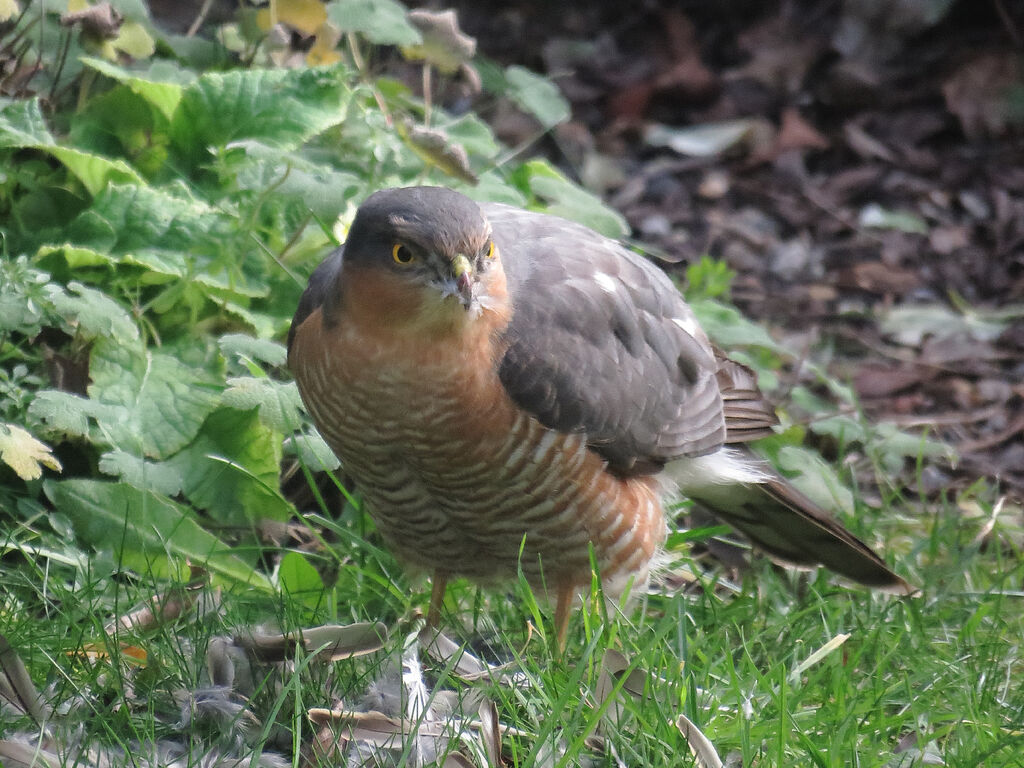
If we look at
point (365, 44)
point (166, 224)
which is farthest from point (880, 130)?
point (166, 224)

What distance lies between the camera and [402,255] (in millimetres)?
3084

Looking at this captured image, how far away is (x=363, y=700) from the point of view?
10.1ft

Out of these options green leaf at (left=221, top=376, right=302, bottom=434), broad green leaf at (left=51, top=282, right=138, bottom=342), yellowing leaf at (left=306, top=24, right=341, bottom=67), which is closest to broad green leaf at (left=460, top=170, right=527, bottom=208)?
yellowing leaf at (left=306, top=24, right=341, bottom=67)

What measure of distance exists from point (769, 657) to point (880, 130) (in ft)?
14.7

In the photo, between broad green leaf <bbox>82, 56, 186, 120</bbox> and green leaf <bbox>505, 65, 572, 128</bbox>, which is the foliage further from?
green leaf <bbox>505, 65, 572, 128</bbox>

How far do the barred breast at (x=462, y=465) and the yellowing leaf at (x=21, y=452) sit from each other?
0.71 metres

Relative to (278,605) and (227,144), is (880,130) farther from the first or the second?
(278,605)

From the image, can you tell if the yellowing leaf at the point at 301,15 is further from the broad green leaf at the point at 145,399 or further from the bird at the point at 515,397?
the broad green leaf at the point at 145,399

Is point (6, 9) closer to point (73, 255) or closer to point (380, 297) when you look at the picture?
point (73, 255)

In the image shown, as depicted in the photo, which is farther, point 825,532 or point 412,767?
point 825,532

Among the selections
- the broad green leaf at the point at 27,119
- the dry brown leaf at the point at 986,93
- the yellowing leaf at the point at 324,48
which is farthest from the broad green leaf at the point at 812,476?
the dry brown leaf at the point at 986,93

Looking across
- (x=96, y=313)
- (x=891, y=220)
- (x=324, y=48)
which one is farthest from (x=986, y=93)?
(x=96, y=313)

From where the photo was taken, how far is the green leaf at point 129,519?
3.72 meters

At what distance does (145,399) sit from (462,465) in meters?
1.18
